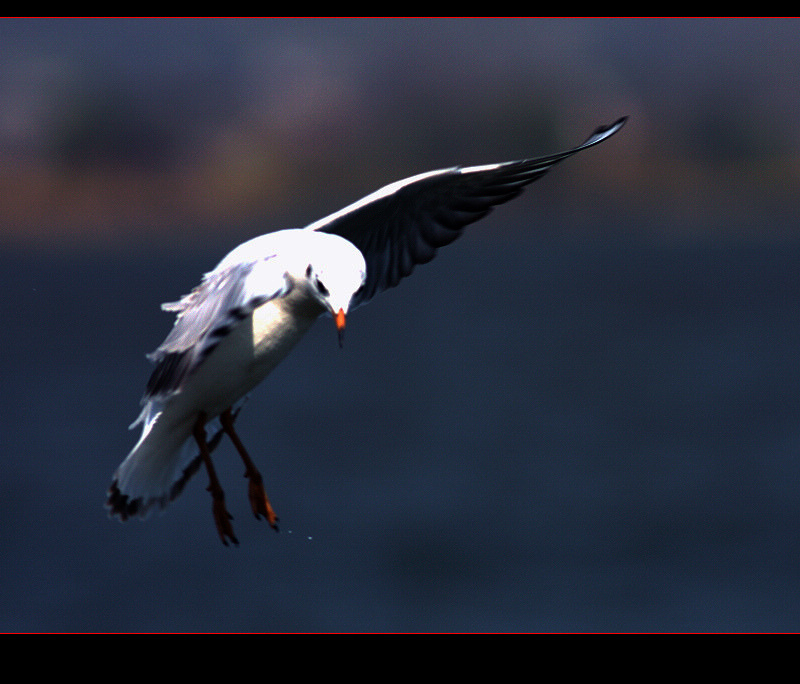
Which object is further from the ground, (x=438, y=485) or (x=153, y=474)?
(x=153, y=474)

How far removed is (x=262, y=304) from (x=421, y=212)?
3.45 feet

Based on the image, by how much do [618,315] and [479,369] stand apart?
8.39 m

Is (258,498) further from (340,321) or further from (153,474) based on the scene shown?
(340,321)

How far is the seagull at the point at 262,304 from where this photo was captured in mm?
3084

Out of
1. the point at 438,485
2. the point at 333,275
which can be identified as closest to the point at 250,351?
the point at 333,275

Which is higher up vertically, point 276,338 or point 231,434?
point 276,338

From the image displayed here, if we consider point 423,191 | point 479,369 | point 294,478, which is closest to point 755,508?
point 294,478

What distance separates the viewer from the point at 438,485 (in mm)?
18484

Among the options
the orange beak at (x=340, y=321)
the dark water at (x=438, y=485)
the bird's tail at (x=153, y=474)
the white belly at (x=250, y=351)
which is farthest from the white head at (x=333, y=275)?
the dark water at (x=438, y=485)

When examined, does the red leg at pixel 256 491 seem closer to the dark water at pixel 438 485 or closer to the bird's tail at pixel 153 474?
the bird's tail at pixel 153 474

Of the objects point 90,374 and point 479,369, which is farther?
point 479,369

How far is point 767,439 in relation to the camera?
20.6m
